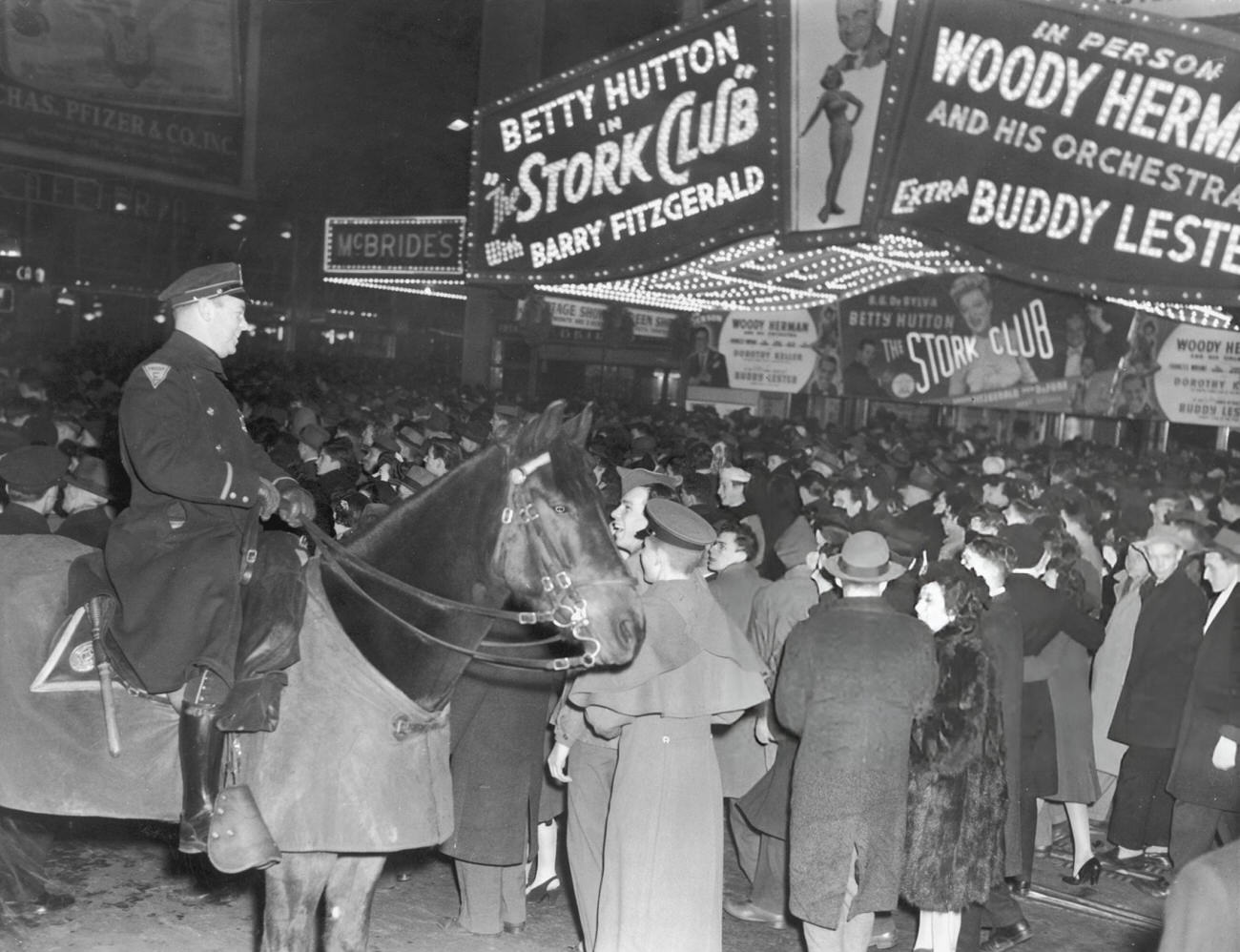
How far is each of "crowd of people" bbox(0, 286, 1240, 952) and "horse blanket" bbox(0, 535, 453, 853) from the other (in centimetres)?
78

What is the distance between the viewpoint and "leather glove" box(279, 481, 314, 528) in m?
4.44

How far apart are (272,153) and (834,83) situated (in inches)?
1080

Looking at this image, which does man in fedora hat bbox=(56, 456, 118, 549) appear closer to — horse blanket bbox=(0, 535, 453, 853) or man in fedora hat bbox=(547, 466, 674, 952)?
horse blanket bbox=(0, 535, 453, 853)

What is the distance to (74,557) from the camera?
16.6 ft

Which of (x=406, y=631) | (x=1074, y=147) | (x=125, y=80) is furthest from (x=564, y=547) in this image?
(x=125, y=80)

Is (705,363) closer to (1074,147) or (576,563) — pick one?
(1074,147)

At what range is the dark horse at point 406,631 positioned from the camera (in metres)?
4.36

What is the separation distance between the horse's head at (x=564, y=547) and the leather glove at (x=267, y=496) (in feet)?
2.56

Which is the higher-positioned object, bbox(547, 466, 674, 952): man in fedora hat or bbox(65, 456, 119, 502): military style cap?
bbox(65, 456, 119, 502): military style cap

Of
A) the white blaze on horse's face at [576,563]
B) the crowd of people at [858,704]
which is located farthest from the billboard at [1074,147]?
the white blaze on horse's face at [576,563]

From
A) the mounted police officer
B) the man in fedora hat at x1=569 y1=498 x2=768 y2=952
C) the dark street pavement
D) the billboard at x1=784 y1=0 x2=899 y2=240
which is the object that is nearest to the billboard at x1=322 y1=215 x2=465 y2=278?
the billboard at x1=784 y1=0 x2=899 y2=240

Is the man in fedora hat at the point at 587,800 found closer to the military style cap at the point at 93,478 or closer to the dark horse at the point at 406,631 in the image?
the dark horse at the point at 406,631

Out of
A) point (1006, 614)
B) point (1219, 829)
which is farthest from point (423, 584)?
point (1219, 829)

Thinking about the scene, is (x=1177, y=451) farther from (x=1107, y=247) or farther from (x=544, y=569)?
(x=544, y=569)
